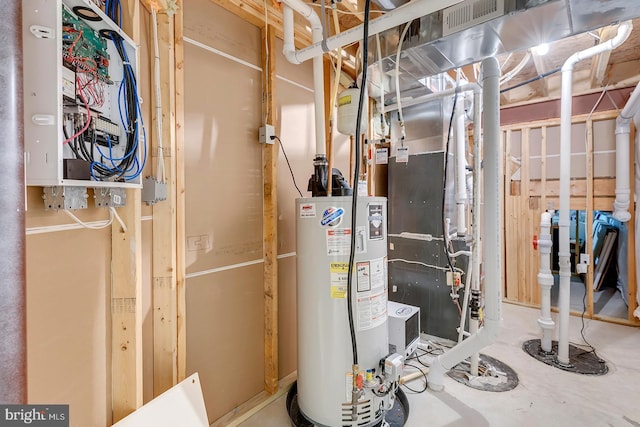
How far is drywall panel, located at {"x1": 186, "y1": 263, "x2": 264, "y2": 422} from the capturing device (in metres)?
1.70

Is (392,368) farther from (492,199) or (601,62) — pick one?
(601,62)

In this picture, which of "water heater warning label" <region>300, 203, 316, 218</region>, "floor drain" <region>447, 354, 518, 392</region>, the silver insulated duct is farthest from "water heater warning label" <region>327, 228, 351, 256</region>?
"floor drain" <region>447, 354, 518, 392</region>

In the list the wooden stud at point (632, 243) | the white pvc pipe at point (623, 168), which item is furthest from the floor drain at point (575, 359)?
the white pvc pipe at point (623, 168)

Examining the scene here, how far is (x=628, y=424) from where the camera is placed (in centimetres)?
179

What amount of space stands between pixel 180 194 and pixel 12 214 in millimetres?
864

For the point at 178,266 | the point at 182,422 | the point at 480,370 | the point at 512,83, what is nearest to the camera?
the point at 182,422

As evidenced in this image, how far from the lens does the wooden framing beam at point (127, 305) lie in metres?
1.22

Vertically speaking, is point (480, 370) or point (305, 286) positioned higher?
point (305, 286)

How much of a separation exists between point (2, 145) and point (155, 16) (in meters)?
1.11

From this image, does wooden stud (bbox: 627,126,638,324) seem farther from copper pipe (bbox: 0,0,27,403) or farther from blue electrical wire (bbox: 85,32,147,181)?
copper pipe (bbox: 0,0,27,403)

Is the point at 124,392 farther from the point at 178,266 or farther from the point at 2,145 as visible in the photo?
the point at 2,145

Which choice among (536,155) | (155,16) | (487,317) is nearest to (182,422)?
(487,317)

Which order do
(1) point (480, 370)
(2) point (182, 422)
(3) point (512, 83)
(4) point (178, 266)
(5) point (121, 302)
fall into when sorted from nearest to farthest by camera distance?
(5) point (121, 302), (2) point (182, 422), (4) point (178, 266), (1) point (480, 370), (3) point (512, 83)

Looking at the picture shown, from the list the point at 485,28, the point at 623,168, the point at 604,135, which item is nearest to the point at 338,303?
the point at 485,28
